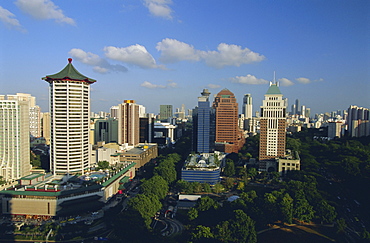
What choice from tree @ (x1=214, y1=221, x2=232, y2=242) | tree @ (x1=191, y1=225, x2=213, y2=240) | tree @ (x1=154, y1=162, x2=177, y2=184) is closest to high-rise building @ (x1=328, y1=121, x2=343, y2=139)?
tree @ (x1=154, y1=162, x2=177, y2=184)

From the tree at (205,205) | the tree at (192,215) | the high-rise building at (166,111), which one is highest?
the high-rise building at (166,111)

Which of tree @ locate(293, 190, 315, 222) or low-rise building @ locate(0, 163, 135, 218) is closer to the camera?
tree @ locate(293, 190, 315, 222)

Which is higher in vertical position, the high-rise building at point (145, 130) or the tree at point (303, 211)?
the high-rise building at point (145, 130)

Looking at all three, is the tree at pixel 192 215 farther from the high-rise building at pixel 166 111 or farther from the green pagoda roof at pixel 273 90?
the high-rise building at pixel 166 111

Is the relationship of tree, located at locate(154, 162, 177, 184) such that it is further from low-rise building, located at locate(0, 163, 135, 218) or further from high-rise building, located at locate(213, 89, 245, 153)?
high-rise building, located at locate(213, 89, 245, 153)

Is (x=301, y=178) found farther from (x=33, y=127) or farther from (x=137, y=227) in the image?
(x=33, y=127)

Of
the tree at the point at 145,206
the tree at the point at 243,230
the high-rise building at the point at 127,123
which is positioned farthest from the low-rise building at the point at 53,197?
the high-rise building at the point at 127,123
